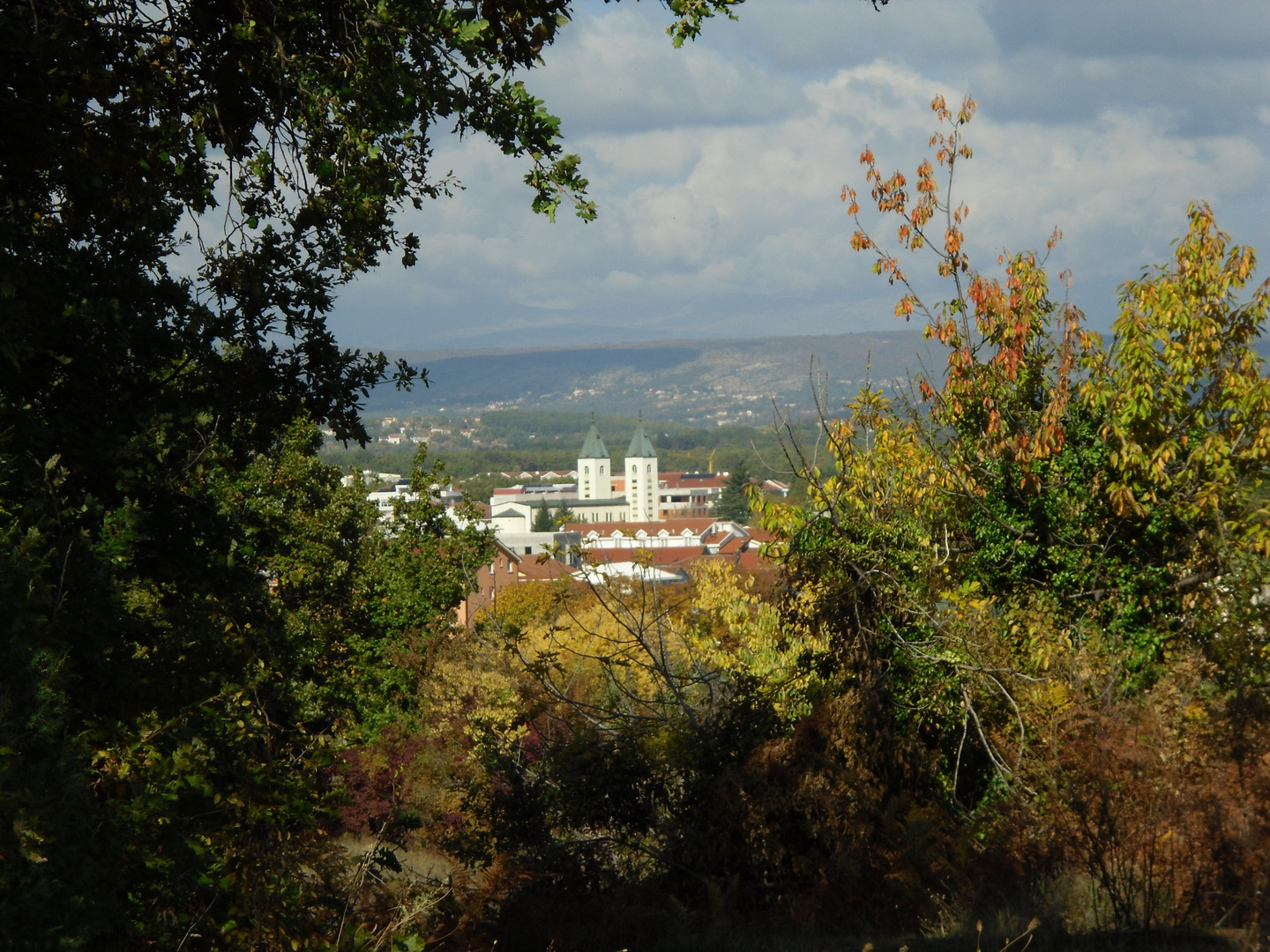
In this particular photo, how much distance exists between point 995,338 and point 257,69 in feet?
24.5

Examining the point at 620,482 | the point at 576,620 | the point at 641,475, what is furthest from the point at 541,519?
the point at 576,620

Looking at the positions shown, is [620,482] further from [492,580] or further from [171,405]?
[171,405]

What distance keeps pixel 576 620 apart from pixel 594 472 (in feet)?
582

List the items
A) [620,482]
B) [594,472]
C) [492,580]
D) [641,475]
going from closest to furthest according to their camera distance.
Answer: [492,580], [641,475], [594,472], [620,482]

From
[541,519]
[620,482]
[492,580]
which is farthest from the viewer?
[620,482]

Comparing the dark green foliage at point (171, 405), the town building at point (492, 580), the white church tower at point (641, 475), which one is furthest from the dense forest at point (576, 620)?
the white church tower at point (641, 475)

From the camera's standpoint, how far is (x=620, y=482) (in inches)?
7456

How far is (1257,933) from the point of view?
4.90 metres

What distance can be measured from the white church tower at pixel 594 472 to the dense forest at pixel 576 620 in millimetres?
172690

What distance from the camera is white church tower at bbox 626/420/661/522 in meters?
179

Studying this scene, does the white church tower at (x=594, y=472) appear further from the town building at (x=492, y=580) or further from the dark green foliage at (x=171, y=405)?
the dark green foliage at (x=171, y=405)

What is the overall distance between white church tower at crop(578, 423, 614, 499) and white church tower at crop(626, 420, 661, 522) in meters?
5.78

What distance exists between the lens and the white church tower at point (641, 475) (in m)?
179

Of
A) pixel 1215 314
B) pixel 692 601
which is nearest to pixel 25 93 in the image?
pixel 1215 314
